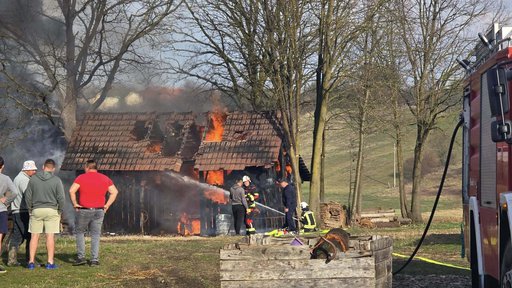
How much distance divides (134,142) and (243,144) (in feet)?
13.1

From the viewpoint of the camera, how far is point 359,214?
37.2m

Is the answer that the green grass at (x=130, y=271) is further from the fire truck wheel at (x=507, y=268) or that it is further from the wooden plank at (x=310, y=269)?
the fire truck wheel at (x=507, y=268)

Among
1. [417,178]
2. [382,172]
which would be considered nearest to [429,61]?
[417,178]

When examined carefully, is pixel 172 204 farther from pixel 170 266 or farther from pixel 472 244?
pixel 472 244

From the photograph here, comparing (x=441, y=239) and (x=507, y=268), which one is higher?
(x=507, y=268)

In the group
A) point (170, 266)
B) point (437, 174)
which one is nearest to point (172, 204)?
point (170, 266)

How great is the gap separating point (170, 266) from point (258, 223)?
52.7 ft

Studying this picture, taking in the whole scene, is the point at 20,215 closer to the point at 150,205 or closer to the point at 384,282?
the point at 384,282

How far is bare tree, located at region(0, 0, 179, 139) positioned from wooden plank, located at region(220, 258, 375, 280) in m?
23.7

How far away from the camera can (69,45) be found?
117ft

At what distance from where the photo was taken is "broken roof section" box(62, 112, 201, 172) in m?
32.9

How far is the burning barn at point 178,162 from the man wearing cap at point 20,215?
15779mm

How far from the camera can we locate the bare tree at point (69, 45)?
3369 centimetres

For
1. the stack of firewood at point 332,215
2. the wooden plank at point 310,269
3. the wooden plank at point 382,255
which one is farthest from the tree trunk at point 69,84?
the wooden plank at point 310,269
